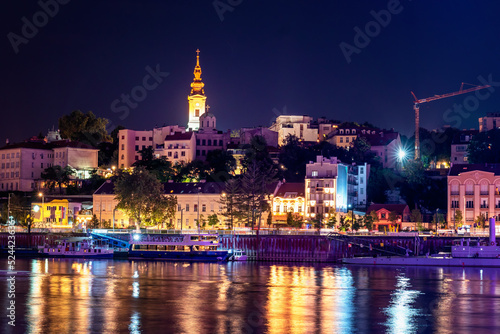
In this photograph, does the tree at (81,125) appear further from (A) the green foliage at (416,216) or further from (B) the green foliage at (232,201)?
(A) the green foliage at (416,216)

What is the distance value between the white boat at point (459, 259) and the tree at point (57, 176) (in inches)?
2685

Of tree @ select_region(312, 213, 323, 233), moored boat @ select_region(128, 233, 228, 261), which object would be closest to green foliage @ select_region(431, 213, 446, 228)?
tree @ select_region(312, 213, 323, 233)

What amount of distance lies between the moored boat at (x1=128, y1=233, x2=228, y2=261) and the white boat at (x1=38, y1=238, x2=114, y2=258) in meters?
4.15

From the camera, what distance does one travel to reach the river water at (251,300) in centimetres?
4481

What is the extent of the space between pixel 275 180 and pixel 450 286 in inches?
2137

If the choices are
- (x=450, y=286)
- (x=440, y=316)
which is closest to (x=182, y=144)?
(x=450, y=286)

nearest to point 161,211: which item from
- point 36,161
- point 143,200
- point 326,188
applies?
point 143,200

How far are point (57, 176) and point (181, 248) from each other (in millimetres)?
54523

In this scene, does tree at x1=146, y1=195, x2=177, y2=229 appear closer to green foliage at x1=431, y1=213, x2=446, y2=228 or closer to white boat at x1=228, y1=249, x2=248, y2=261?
white boat at x1=228, y1=249, x2=248, y2=261

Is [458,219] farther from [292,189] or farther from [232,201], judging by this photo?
[232,201]

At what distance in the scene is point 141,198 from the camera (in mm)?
106188

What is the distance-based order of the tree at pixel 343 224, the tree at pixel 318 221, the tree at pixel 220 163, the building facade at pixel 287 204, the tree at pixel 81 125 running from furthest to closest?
the tree at pixel 81 125 → the tree at pixel 220 163 → the building facade at pixel 287 204 → the tree at pixel 318 221 → the tree at pixel 343 224

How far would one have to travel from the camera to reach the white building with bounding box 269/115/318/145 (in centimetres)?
17162

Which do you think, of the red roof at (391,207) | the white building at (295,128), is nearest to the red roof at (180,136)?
the white building at (295,128)
